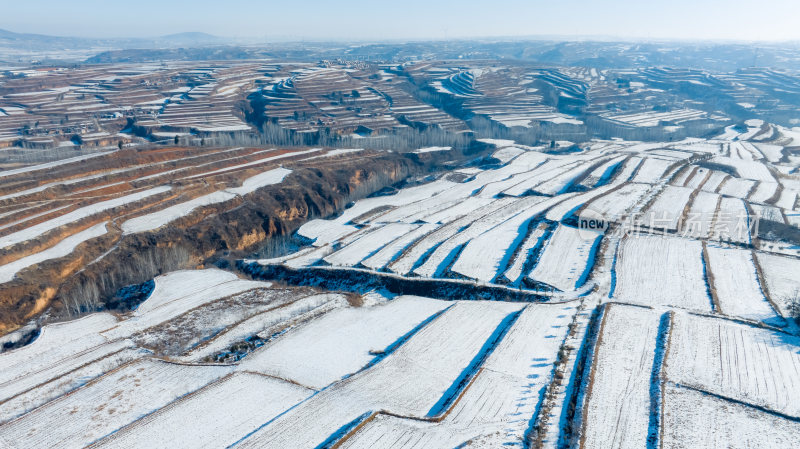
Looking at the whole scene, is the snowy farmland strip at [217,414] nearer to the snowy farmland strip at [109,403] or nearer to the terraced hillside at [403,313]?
the terraced hillside at [403,313]

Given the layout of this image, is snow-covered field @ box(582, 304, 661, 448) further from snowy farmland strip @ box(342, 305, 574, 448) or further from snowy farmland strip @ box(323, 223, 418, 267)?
snowy farmland strip @ box(323, 223, 418, 267)

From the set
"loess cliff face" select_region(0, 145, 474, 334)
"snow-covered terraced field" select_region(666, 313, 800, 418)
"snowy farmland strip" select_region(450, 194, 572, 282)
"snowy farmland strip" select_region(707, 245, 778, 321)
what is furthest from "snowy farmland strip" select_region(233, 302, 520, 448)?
"loess cliff face" select_region(0, 145, 474, 334)

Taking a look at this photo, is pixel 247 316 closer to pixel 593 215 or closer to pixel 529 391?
pixel 529 391

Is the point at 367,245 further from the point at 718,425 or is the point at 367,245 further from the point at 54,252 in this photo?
the point at 718,425

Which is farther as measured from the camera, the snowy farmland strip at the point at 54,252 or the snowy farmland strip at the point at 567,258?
the snowy farmland strip at the point at 54,252

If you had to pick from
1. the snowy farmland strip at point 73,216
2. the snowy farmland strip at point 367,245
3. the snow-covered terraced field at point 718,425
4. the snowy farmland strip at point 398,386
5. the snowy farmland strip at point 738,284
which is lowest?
the snowy farmland strip at point 367,245

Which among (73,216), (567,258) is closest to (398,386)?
(567,258)

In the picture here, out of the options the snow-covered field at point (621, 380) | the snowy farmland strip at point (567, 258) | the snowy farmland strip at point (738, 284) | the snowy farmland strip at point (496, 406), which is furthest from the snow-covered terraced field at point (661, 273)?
the snowy farmland strip at point (496, 406)

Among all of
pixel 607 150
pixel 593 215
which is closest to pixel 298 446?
pixel 593 215

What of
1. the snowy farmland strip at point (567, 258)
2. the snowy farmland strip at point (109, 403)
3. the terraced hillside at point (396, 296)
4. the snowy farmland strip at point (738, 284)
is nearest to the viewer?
the snowy farmland strip at point (109, 403)
